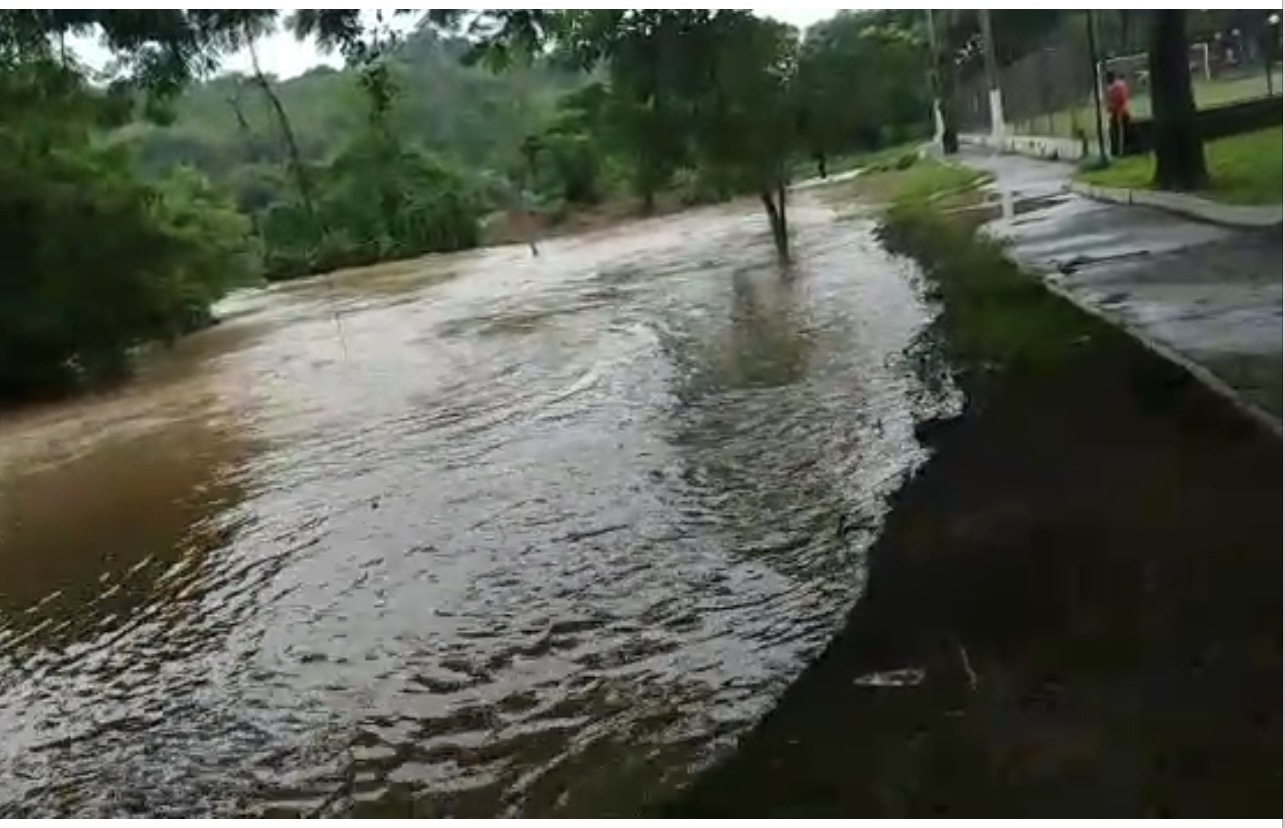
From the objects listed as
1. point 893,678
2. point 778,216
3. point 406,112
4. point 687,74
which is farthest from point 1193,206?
point 406,112

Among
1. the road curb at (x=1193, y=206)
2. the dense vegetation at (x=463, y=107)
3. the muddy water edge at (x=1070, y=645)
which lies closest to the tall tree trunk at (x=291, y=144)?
the dense vegetation at (x=463, y=107)

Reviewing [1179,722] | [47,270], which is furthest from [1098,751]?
[47,270]

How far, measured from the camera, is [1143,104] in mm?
5297

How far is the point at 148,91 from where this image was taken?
5113mm

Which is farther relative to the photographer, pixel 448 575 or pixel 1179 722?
pixel 448 575

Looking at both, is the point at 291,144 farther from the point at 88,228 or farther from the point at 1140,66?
the point at 88,228

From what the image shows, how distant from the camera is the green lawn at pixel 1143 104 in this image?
3598 millimetres

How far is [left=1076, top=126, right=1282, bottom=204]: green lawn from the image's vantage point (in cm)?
340

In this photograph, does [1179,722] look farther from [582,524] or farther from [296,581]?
[296,581]

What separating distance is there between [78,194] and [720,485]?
4694 mm

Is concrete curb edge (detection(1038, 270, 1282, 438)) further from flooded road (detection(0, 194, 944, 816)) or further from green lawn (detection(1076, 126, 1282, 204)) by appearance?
flooded road (detection(0, 194, 944, 816))

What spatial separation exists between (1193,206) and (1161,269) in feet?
2.92

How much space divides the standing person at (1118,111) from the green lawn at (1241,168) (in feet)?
0.47

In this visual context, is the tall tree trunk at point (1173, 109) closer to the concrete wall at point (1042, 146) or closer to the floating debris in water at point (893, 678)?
the concrete wall at point (1042, 146)
